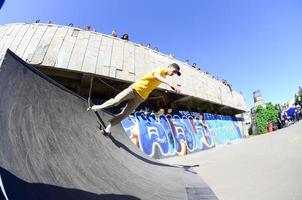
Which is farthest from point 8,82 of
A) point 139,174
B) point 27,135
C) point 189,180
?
point 189,180

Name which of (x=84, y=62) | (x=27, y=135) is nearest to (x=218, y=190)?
(x=27, y=135)

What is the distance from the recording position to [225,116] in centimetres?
2673

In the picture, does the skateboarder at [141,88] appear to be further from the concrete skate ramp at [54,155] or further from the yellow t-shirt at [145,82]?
the concrete skate ramp at [54,155]

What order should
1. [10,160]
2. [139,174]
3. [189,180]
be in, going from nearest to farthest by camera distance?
1. [10,160]
2. [139,174]
3. [189,180]

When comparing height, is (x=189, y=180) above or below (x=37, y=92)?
below

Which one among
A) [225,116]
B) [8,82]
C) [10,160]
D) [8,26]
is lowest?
[10,160]

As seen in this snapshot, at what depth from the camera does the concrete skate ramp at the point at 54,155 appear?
197 centimetres

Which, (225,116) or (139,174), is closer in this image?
(139,174)

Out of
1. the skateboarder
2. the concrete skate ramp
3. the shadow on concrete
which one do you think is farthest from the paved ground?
the skateboarder

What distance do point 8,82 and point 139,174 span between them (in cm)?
232

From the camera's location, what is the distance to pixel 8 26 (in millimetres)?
A: 13789

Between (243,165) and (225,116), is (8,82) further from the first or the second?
(225,116)

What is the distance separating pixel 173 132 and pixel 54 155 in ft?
45.8

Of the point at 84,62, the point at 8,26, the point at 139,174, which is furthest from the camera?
the point at 8,26
